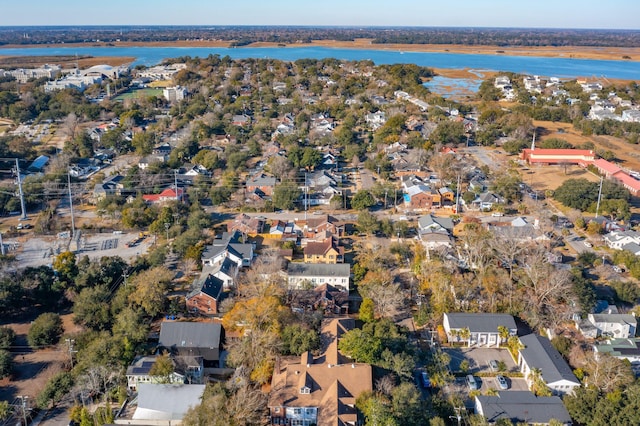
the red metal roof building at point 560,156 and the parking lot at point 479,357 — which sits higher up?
the red metal roof building at point 560,156

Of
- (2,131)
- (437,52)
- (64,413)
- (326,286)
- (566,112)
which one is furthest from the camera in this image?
(437,52)

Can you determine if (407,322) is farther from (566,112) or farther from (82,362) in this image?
(566,112)

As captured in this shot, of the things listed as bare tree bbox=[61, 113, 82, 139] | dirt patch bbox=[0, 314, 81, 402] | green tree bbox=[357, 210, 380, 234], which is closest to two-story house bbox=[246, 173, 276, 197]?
green tree bbox=[357, 210, 380, 234]

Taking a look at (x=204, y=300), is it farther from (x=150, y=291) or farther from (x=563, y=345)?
(x=563, y=345)

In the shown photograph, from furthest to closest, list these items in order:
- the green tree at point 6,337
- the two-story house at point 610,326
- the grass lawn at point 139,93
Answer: the grass lawn at point 139,93 < the two-story house at point 610,326 < the green tree at point 6,337

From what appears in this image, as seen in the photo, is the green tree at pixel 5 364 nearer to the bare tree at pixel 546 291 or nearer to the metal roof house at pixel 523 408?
the metal roof house at pixel 523 408

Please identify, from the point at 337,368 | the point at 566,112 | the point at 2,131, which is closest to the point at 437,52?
the point at 566,112

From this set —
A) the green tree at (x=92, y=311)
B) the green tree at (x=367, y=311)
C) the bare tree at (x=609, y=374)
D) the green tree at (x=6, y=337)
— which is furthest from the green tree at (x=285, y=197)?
the bare tree at (x=609, y=374)
